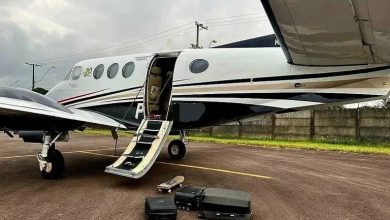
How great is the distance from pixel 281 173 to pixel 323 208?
407cm

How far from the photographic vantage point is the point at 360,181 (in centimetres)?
1029

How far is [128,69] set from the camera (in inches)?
529

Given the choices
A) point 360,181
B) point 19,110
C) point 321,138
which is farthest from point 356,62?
point 321,138

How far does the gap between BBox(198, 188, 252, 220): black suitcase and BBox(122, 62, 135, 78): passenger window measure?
7.62 m

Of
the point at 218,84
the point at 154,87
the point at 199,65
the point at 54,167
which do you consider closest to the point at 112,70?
the point at 154,87

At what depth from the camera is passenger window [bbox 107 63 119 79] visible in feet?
44.9

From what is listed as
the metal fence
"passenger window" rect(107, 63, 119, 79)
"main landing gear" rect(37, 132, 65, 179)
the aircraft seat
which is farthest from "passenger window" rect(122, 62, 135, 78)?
the metal fence

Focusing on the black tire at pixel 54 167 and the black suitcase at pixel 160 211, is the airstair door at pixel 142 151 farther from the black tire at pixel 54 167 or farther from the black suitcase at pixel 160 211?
the black suitcase at pixel 160 211

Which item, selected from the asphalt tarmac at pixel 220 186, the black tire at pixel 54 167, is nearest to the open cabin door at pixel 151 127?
the asphalt tarmac at pixel 220 186

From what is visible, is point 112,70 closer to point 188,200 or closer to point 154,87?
point 154,87

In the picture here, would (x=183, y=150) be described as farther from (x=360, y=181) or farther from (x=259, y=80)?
(x=360, y=181)

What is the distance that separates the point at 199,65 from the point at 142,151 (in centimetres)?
356

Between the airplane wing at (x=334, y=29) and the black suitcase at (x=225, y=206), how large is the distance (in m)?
3.01

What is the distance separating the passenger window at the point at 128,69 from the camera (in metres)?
13.3
